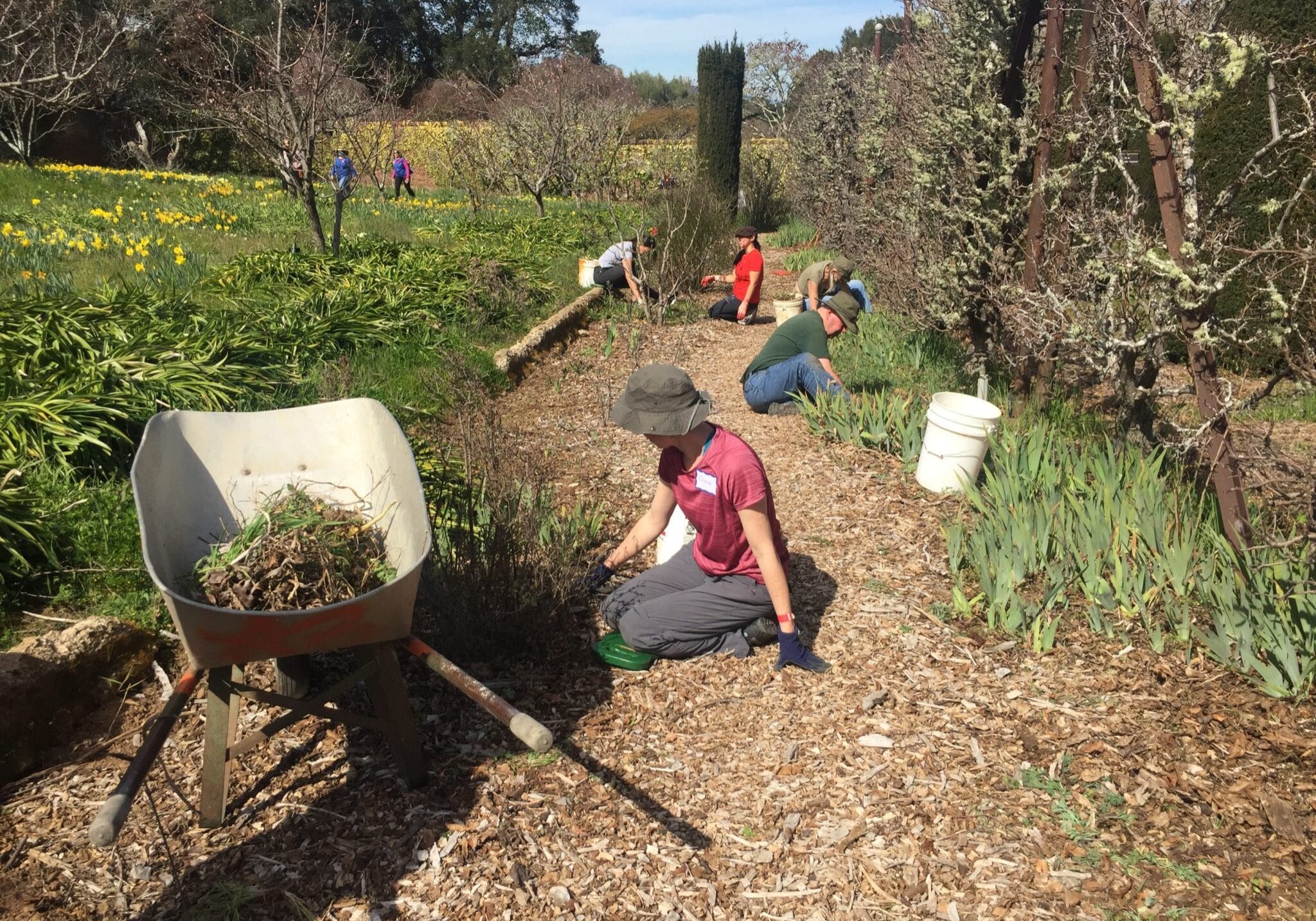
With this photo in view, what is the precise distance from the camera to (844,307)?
5980 mm

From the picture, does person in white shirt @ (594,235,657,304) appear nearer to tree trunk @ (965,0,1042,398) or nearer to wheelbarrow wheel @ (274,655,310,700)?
tree trunk @ (965,0,1042,398)

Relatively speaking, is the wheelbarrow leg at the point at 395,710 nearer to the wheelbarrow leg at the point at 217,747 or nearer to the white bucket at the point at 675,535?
the wheelbarrow leg at the point at 217,747

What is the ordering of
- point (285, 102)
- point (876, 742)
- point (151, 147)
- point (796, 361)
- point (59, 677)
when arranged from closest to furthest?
point (59, 677) < point (876, 742) < point (796, 361) < point (285, 102) < point (151, 147)

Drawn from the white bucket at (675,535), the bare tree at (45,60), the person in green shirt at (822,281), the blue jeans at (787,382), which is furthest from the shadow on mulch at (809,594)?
the bare tree at (45,60)

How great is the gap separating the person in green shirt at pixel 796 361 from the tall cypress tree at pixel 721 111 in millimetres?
11445

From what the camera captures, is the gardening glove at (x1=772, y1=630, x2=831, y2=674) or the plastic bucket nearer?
the gardening glove at (x1=772, y1=630, x2=831, y2=674)

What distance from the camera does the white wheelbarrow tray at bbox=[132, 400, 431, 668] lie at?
2.01 meters

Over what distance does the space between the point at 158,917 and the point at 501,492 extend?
1744mm

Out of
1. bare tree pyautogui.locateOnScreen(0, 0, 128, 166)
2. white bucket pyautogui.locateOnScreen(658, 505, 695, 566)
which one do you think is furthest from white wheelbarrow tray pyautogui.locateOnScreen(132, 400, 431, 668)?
bare tree pyautogui.locateOnScreen(0, 0, 128, 166)

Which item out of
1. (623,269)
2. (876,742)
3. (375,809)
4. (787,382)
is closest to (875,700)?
(876,742)

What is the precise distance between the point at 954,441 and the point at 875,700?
5.78 feet

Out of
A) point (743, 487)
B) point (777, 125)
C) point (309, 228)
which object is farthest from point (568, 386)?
point (777, 125)

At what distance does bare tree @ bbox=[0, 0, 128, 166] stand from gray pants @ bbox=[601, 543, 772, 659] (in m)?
12.8

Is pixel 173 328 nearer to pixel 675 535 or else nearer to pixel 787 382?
pixel 675 535
